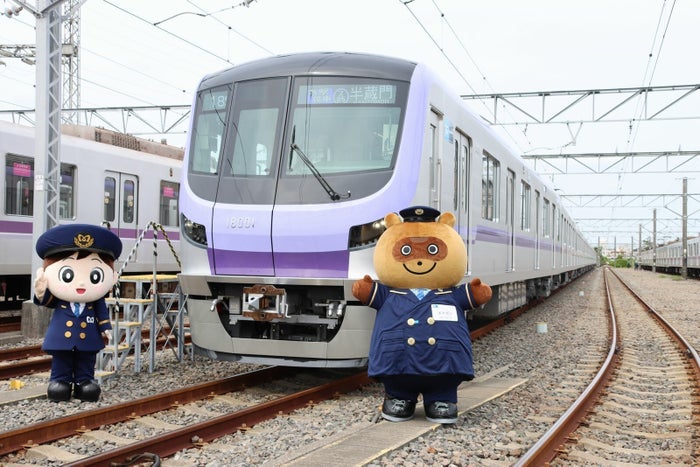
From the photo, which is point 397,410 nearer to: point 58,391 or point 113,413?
point 113,413

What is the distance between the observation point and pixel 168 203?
1492cm

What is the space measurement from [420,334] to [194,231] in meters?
2.44

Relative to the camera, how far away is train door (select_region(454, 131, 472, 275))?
7.96 metres

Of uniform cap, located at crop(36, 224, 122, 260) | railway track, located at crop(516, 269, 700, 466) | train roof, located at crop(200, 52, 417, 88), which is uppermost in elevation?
train roof, located at crop(200, 52, 417, 88)

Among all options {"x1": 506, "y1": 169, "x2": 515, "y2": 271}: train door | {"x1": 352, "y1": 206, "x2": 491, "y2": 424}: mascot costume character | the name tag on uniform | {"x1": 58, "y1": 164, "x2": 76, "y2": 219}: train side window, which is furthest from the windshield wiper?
{"x1": 58, "y1": 164, "x2": 76, "y2": 219}: train side window

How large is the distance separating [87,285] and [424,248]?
2.78m

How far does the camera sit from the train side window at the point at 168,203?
48.2 ft

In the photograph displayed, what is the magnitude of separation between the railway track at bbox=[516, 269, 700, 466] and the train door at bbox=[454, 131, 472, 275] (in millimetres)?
2073

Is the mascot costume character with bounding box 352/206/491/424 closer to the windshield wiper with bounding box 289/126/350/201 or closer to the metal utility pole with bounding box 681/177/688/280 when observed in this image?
the windshield wiper with bounding box 289/126/350/201

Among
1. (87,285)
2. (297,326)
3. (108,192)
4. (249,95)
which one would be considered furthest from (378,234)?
(108,192)

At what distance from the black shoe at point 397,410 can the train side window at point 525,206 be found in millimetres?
7975

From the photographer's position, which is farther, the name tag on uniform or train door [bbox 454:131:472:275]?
train door [bbox 454:131:472:275]

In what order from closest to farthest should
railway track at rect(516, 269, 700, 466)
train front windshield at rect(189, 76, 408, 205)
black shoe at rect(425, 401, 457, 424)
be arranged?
railway track at rect(516, 269, 700, 466), black shoe at rect(425, 401, 457, 424), train front windshield at rect(189, 76, 408, 205)

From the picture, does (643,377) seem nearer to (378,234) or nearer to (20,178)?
(378,234)
